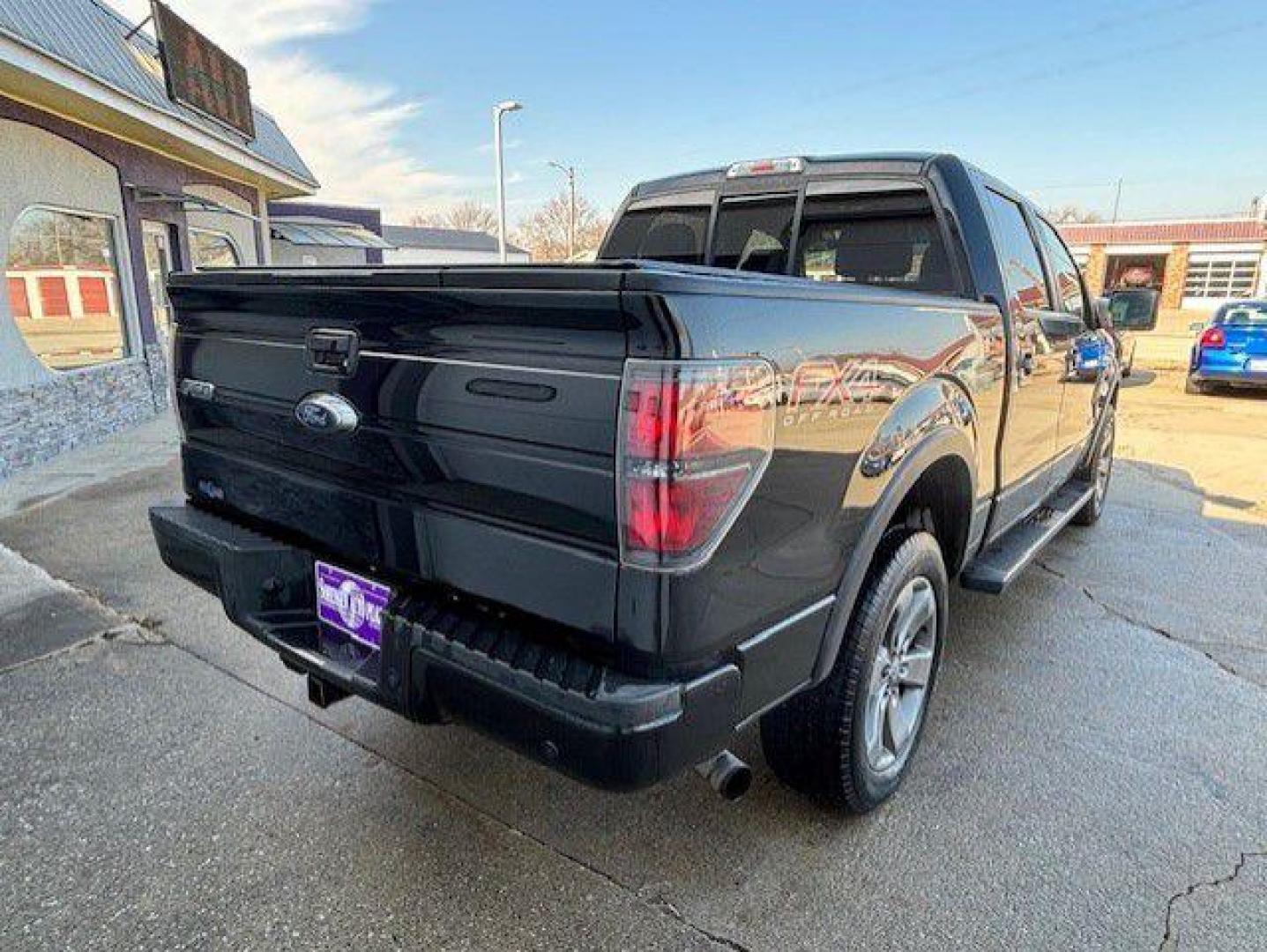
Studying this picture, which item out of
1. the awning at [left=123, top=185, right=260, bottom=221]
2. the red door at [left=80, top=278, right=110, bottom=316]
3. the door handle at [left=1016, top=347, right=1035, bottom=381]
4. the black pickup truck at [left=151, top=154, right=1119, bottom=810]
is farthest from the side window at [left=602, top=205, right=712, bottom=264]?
the awning at [left=123, top=185, right=260, bottom=221]

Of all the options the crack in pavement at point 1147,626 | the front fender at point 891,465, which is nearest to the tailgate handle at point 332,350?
the front fender at point 891,465

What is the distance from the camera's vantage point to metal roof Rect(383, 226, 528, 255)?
5734 cm

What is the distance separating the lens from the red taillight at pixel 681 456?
1.54 metres

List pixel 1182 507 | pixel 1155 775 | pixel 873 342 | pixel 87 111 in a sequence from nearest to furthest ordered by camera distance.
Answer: pixel 873 342
pixel 1155 775
pixel 1182 507
pixel 87 111

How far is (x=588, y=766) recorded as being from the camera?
1646 millimetres

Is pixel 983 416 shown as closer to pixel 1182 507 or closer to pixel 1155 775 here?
pixel 1155 775

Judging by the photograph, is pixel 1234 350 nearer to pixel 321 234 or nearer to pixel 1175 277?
pixel 321 234

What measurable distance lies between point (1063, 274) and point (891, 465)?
282 centimetres

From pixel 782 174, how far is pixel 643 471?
8.31 ft

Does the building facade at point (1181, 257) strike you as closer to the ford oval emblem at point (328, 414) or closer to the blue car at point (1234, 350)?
the blue car at point (1234, 350)

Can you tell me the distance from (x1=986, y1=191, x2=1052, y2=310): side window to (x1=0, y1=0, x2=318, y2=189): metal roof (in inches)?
254

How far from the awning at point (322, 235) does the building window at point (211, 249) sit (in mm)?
5424

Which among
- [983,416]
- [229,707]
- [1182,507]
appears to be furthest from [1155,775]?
[1182,507]

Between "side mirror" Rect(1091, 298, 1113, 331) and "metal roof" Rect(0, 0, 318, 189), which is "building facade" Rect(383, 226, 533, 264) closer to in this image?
"metal roof" Rect(0, 0, 318, 189)
